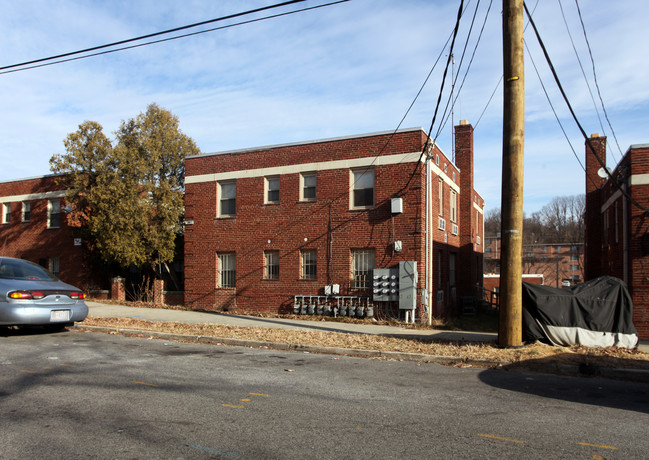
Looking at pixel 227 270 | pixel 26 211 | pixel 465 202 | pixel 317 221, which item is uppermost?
pixel 465 202

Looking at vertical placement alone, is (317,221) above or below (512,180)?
below

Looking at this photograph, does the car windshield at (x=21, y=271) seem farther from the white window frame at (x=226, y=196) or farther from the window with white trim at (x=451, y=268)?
the window with white trim at (x=451, y=268)

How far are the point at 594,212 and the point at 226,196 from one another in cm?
1542

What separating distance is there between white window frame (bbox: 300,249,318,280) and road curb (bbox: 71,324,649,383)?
22.8 ft

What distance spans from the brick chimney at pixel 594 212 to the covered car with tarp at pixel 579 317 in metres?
11.2

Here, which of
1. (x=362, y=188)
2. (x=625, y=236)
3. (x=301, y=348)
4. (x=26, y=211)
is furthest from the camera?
(x=26, y=211)

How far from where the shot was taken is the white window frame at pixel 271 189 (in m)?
18.6

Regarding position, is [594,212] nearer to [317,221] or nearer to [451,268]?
[451,268]

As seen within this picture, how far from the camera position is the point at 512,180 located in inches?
373

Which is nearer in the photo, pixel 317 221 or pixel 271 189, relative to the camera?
pixel 317 221

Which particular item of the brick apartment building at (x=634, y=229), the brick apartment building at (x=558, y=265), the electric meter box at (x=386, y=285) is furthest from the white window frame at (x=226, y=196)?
the brick apartment building at (x=558, y=265)

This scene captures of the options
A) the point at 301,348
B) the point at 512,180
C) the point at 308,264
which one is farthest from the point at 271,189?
the point at 512,180

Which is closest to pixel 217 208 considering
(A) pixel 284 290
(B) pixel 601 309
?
(A) pixel 284 290

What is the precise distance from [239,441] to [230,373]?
309 centimetres
